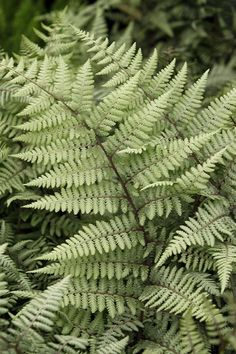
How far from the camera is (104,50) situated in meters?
2.83

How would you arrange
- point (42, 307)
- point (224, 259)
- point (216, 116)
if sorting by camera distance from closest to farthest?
point (42, 307) → point (224, 259) → point (216, 116)

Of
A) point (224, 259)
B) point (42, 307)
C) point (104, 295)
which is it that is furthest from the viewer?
point (104, 295)

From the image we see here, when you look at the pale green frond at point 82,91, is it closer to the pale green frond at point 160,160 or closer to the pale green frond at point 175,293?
the pale green frond at point 160,160

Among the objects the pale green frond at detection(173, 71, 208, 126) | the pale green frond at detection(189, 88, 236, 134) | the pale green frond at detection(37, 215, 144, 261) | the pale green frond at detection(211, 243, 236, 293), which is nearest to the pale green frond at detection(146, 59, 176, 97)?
→ the pale green frond at detection(173, 71, 208, 126)

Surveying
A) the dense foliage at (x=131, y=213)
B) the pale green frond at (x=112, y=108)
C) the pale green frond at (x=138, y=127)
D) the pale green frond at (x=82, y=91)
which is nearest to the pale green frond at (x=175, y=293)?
the dense foliage at (x=131, y=213)

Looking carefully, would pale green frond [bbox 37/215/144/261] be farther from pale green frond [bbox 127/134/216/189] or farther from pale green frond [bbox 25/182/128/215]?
pale green frond [bbox 127/134/216/189]

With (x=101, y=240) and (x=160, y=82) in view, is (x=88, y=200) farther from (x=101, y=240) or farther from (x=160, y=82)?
(x=160, y=82)

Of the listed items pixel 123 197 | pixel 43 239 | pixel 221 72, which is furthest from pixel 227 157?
pixel 221 72

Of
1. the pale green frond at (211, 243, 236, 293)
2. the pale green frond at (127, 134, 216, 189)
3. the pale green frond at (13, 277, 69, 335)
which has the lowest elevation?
→ the pale green frond at (13, 277, 69, 335)

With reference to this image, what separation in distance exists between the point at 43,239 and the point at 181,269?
0.78 metres

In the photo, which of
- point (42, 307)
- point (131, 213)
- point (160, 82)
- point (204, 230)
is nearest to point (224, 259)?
point (204, 230)

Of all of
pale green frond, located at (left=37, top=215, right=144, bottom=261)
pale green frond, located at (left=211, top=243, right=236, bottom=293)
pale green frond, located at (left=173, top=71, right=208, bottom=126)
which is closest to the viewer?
pale green frond, located at (left=211, top=243, right=236, bottom=293)

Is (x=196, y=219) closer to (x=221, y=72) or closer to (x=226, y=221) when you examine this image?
(x=226, y=221)

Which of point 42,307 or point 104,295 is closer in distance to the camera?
point 42,307
